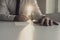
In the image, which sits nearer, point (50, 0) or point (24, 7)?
point (24, 7)

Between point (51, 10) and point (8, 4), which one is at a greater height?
point (8, 4)

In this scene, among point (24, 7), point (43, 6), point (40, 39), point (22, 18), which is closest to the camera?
point (40, 39)

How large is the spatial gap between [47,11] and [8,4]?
26.9 inches

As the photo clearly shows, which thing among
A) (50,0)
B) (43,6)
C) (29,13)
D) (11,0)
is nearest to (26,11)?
(29,13)

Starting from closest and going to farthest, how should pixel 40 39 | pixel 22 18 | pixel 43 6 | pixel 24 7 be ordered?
pixel 40 39 → pixel 22 18 → pixel 24 7 → pixel 43 6

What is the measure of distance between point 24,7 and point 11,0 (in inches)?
6.7

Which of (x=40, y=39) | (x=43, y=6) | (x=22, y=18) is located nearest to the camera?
(x=40, y=39)

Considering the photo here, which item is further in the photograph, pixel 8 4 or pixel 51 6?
pixel 51 6

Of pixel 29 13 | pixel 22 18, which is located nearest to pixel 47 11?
pixel 29 13

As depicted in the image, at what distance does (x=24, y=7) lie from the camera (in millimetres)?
1604

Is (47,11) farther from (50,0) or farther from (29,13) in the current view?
(29,13)

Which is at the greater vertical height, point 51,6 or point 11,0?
point 11,0

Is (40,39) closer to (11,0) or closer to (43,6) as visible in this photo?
(11,0)

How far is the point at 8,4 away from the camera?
1.67 m
